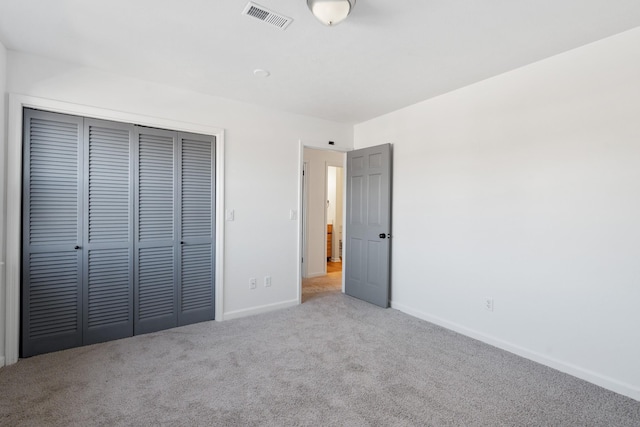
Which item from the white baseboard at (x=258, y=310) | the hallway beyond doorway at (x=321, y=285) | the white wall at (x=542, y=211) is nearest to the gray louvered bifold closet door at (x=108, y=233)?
the white baseboard at (x=258, y=310)

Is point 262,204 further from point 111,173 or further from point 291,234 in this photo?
point 111,173

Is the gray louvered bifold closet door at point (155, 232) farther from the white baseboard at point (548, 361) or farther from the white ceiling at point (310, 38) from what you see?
the white baseboard at point (548, 361)

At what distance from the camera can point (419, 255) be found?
139 inches

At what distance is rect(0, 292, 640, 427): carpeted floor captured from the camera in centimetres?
186

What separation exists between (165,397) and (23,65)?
2719mm

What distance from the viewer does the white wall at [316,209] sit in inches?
215

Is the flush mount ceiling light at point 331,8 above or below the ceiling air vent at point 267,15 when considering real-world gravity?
below

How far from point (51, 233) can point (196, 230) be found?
3.80ft

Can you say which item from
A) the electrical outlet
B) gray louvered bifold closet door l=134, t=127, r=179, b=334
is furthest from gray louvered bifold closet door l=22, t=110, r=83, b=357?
the electrical outlet

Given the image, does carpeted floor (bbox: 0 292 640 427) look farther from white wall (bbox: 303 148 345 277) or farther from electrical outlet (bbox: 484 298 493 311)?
white wall (bbox: 303 148 345 277)

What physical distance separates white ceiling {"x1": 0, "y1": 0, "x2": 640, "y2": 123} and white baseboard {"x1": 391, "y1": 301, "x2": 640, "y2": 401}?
2.36m

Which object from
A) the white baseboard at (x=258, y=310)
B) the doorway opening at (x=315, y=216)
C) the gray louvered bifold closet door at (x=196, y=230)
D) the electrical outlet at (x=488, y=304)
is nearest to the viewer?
the electrical outlet at (x=488, y=304)

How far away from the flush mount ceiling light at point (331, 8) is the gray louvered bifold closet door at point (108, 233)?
2100 mm

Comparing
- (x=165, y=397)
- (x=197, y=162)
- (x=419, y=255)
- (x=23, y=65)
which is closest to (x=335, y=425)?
(x=165, y=397)
